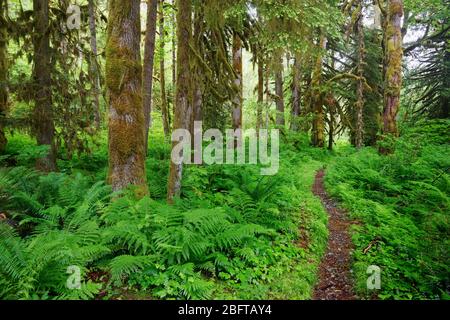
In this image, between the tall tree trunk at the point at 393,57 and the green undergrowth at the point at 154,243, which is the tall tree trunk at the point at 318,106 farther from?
the green undergrowth at the point at 154,243

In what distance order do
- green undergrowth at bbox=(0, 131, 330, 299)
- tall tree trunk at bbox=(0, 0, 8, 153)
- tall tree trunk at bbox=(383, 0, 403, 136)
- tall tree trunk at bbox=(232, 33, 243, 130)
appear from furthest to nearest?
tall tree trunk at bbox=(232, 33, 243, 130), tall tree trunk at bbox=(383, 0, 403, 136), tall tree trunk at bbox=(0, 0, 8, 153), green undergrowth at bbox=(0, 131, 330, 299)

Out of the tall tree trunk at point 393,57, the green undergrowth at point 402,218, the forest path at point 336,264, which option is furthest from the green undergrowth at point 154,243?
the tall tree trunk at point 393,57

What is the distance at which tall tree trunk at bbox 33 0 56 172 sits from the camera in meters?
7.96

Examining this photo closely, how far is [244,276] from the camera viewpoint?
443 cm

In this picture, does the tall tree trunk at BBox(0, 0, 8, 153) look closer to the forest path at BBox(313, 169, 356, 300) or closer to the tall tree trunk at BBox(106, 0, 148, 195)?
the tall tree trunk at BBox(106, 0, 148, 195)

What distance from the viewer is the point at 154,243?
4.46 meters

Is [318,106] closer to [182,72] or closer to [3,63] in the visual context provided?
[182,72]

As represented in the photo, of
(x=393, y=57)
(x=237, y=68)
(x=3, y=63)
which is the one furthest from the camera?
(x=237, y=68)

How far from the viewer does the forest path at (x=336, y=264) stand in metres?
4.60

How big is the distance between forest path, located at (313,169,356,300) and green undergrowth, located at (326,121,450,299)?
193mm

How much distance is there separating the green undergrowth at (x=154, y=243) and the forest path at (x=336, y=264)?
16cm

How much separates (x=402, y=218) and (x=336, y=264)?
1.88m

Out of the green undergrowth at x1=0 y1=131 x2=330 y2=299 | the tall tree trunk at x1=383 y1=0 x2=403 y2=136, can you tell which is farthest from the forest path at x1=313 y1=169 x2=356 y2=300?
the tall tree trunk at x1=383 y1=0 x2=403 y2=136

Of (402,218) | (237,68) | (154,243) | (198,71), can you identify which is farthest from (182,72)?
(237,68)
